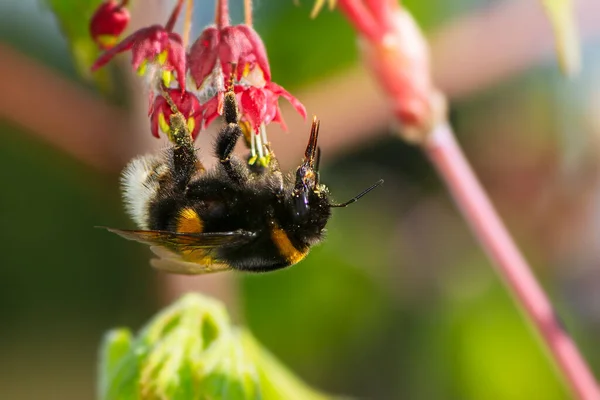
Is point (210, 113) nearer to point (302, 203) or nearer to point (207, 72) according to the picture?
point (207, 72)

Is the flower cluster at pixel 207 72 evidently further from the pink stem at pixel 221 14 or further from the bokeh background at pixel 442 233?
the bokeh background at pixel 442 233

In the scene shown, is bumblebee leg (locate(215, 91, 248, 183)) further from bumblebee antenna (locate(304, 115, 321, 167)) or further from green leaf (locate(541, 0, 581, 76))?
green leaf (locate(541, 0, 581, 76))

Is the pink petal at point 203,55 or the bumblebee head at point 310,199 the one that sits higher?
the pink petal at point 203,55

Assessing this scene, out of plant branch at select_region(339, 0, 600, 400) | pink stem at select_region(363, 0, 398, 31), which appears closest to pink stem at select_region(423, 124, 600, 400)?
plant branch at select_region(339, 0, 600, 400)

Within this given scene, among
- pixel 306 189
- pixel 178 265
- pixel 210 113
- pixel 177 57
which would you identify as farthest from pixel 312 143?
pixel 178 265

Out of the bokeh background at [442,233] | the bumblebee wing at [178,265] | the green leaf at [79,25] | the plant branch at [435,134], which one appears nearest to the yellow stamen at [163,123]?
the bumblebee wing at [178,265]

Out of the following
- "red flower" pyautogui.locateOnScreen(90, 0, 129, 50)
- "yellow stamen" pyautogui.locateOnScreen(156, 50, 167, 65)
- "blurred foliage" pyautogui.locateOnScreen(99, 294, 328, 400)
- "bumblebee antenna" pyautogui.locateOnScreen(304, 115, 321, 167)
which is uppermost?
"red flower" pyautogui.locateOnScreen(90, 0, 129, 50)

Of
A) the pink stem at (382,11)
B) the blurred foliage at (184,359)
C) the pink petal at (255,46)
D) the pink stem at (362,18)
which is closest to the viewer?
the pink petal at (255,46)
